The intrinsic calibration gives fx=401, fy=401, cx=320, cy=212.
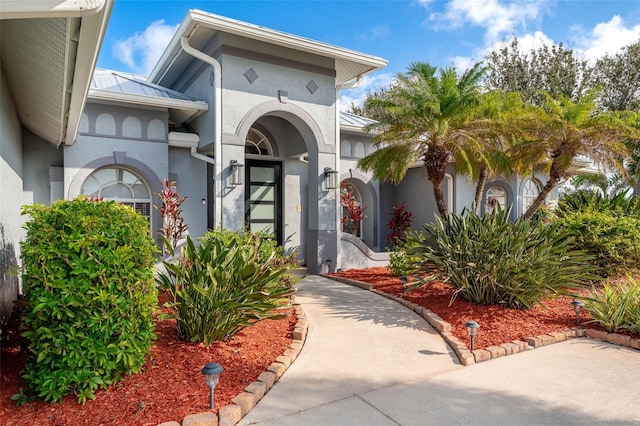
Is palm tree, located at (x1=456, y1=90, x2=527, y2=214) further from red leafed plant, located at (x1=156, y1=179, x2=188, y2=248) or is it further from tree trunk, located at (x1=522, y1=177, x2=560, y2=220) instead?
red leafed plant, located at (x1=156, y1=179, x2=188, y2=248)

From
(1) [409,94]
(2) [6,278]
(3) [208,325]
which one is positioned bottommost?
(3) [208,325]

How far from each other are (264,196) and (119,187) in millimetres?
3886

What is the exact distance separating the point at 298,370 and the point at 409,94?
724 centimetres

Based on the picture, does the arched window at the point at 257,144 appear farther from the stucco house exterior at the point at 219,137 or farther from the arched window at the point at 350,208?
the arched window at the point at 350,208

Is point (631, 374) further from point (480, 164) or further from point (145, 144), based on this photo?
point (145, 144)

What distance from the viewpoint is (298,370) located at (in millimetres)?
4504

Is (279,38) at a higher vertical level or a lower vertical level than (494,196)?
higher

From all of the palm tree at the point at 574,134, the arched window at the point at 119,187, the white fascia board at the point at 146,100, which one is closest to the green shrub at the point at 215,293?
the arched window at the point at 119,187

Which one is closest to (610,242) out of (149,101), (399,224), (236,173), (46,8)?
(399,224)

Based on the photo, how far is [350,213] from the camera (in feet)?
44.9

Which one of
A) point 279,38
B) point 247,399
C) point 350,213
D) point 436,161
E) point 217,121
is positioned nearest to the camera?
point 247,399

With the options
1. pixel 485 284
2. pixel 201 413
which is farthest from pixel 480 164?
pixel 201 413

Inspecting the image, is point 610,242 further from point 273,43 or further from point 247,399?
point 273,43

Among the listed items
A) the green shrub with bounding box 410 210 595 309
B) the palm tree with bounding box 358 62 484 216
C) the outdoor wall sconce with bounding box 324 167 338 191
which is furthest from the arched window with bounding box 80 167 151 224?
the green shrub with bounding box 410 210 595 309
